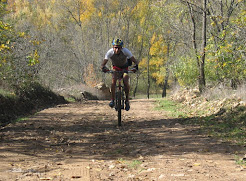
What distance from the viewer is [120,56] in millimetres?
10094

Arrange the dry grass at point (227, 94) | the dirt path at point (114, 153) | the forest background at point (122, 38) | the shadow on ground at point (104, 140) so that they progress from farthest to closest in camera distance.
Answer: the forest background at point (122, 38)
the dry grass at point (227, 94)
the shadow on ground at point (104, 140)
the dirt path at point (114, 153)

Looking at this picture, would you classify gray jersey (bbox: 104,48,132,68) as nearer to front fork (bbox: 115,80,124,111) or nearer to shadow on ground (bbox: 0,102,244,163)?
front fork (bbox: 115,80,124,111)

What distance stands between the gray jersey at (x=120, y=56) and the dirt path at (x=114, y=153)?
6.53 feet

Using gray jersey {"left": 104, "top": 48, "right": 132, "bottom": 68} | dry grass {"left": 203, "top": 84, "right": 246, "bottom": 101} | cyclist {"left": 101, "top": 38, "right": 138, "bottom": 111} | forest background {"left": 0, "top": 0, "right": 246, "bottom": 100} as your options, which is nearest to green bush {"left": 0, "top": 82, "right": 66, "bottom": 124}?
forest background {"left": 0, "top": 0, "right": 246, "bottom": 100}

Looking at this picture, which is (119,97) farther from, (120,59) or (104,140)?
→ (104,140)

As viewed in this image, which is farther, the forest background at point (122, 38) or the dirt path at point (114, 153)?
the forest background at point (122, 38)

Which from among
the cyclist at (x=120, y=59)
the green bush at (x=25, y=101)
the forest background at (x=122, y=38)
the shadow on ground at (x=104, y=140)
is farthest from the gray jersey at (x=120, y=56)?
the green bush at (x=25, y=101)

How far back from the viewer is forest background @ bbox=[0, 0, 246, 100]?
1647cm

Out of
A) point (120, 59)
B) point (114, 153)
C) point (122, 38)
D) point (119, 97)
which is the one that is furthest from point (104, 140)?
point (122, 38)

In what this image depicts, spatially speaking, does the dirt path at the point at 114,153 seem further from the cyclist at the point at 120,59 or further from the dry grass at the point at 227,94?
the dry grass at the point at 227,94

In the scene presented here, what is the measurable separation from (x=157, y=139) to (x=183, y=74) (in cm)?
1596

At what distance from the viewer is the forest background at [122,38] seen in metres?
16.5

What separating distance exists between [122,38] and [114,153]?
4168 centimetres

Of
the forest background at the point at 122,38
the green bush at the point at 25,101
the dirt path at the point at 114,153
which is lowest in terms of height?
the dirt path at the point at 114,153
